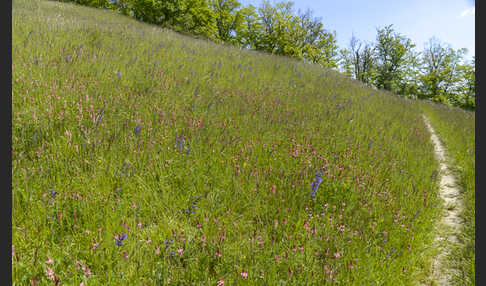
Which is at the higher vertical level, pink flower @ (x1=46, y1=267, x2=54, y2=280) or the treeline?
the treeline

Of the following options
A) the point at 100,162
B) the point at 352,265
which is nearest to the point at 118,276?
the point at 100,162

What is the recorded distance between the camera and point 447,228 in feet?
10.1

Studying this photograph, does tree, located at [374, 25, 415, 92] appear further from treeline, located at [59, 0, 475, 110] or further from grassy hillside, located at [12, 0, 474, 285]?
grassy hillside, located at [12, 0, 474, 285]

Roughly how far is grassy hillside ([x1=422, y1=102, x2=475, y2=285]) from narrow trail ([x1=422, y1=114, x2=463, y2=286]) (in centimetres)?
7

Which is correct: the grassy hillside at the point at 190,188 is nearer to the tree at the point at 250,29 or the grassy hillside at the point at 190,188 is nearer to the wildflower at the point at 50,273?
the wildflower at the point at 50,273

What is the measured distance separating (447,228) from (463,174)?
2.55 m

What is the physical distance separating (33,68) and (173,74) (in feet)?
7.43

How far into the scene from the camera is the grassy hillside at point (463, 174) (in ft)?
7.50

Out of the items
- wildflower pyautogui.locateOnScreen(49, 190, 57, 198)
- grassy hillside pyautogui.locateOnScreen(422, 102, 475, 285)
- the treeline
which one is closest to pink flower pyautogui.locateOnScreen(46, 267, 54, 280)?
wildflower pyautogui.locateOnScreen(49, 190, 57, 198)

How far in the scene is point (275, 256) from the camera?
1.74 metres

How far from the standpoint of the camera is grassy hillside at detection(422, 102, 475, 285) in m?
2.29

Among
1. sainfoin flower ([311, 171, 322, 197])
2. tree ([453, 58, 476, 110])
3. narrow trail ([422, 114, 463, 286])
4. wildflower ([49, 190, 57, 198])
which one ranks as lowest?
narrow trail ([422, 114, 463, 286])

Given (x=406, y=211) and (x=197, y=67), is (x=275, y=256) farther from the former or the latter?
(x=197, y=67)

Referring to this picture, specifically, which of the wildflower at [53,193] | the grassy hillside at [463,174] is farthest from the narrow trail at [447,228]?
the wildflower at [53,193]
